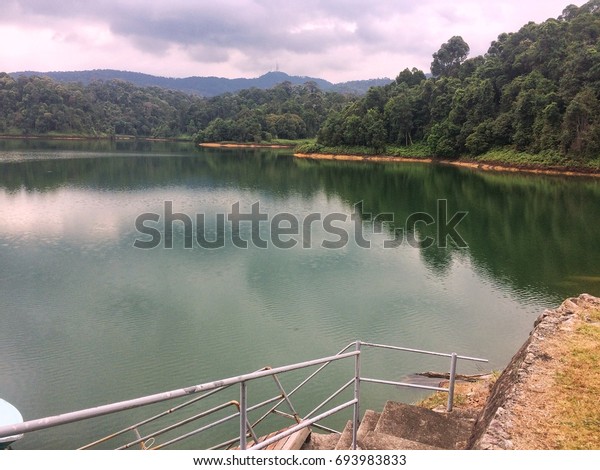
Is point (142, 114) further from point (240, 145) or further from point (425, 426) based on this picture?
point (425, 426)

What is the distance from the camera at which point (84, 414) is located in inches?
97.3

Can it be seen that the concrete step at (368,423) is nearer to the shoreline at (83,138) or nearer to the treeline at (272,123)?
the treeline at (272,123)

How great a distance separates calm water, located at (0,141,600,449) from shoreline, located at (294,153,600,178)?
15.6 m

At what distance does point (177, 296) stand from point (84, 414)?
12.7m

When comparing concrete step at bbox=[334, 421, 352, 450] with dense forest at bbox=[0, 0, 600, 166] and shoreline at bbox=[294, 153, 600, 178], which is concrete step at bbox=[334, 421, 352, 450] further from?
dense forest at bbox=[0, 0, 600, 166]

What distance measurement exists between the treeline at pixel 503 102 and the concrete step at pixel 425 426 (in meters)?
46.8

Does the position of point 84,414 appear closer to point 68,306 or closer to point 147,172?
point 68,306

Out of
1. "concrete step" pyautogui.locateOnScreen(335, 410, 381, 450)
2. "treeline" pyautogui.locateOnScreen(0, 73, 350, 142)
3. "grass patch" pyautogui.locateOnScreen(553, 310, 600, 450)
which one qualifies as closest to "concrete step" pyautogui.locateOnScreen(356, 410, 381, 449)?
"concrete step" pyautogui.locateOnScreen(335, 410, 381, 450)

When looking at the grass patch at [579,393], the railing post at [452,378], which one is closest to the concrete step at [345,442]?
the railing post at [452,378]

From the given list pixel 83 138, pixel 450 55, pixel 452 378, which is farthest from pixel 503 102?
pixel 83 138

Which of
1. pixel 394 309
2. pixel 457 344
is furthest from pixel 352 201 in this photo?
pixel 457 344

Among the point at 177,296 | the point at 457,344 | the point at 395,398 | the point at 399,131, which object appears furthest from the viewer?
the point at 399,131

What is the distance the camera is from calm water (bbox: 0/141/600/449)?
10469 millimetres

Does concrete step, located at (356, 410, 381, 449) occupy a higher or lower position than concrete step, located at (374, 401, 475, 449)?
lower
